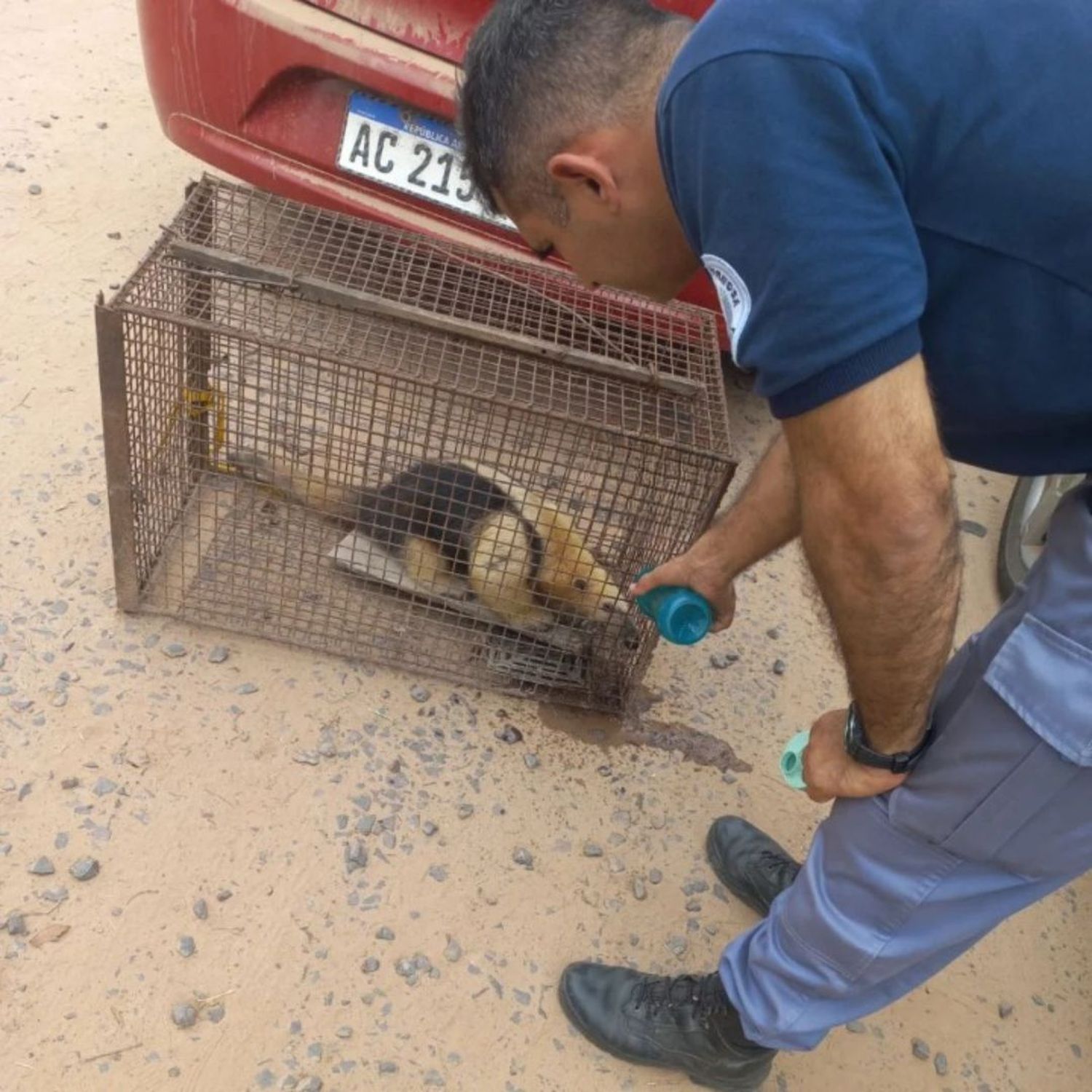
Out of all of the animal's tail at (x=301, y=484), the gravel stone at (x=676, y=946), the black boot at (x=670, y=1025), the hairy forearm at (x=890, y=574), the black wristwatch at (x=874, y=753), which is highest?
the hairy forearm at (x=890, y=574)

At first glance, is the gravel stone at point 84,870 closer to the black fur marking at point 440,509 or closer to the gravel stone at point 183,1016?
the gravel stone at point 183,1016

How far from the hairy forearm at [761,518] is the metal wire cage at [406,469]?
31cm

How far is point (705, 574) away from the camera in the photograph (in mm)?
2025

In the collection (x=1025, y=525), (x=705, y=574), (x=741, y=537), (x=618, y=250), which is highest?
(x=618, y=250)

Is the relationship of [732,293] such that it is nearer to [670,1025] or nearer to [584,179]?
[584,179]

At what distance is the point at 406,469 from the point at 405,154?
A: 98 centimetres

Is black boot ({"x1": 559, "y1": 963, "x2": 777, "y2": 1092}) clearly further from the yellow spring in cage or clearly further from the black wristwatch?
the yellow spring in cage

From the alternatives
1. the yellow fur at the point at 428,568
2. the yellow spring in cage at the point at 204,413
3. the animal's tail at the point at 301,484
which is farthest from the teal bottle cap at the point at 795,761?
the yellow spring in cage at the point at 204,413

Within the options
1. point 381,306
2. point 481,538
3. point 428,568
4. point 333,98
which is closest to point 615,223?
point 381,306

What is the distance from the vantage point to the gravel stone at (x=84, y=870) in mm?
2027

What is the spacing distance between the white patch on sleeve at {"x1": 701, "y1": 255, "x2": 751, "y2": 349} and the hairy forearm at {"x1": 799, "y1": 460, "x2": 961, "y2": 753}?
0.20 meters

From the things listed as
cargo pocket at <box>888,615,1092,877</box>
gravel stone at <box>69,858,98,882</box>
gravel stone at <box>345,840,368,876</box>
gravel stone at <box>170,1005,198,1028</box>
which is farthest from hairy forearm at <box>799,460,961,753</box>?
Result: gravel stone at <box>69,858,98,882</box>

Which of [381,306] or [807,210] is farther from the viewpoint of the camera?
[381,306]

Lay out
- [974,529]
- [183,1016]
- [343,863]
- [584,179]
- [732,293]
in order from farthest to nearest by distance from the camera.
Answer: [974,529] < [343,863] < [183,1016] < [584,179] < [732,293]
